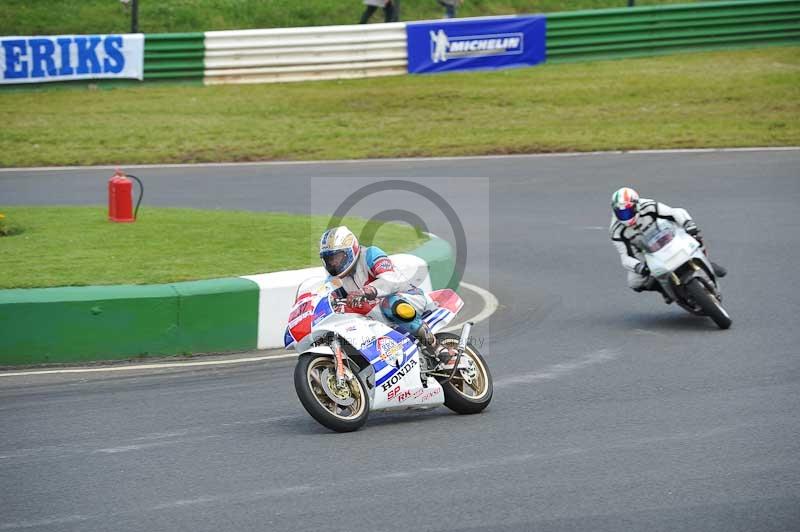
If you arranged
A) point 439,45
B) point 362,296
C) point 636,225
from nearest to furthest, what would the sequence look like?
point 362,296, point 636,225, point 439,45

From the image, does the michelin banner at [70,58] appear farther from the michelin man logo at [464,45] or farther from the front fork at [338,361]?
the front fork at [338,361]

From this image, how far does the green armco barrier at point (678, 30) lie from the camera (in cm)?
2886

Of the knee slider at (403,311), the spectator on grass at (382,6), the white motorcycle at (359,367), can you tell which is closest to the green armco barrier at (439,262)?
the white motorcycle at (359,367)

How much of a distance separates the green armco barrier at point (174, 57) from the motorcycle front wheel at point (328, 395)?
1978 cm

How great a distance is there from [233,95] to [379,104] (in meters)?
3.21

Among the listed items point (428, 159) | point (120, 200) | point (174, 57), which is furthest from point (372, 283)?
point (174, 57)

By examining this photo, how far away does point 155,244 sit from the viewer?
12805 millimetres

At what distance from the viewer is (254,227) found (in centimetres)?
1412

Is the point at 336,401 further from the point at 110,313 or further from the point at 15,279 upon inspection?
the point at 15,279

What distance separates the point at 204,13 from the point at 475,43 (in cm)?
831

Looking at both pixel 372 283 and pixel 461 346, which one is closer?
pixel 372 283

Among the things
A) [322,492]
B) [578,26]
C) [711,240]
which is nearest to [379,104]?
[578,26]

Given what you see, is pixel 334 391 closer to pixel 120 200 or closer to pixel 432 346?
pixel 432 346

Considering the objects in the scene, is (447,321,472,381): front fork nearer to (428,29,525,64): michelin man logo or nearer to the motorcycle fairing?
the motorcycle fairing
